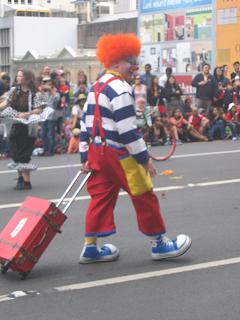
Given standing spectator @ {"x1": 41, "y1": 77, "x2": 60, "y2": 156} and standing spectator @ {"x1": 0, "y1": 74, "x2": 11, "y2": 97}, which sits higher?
standing spectator @ {"x1": 0, "y1": 74, "x2": 11, "y2": 97}

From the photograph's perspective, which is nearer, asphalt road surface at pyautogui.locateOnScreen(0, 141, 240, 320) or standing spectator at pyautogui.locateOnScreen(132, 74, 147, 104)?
asphalt road surface at pyautogui.locateOnScreen(0, 141, 240, 320)

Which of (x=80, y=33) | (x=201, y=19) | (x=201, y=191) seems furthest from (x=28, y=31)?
(x=201, y=191)

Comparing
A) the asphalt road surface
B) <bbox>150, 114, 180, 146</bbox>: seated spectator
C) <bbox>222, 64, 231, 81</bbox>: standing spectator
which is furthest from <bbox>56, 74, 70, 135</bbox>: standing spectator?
the asphalt road surface

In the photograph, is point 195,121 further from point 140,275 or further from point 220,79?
point 140,275

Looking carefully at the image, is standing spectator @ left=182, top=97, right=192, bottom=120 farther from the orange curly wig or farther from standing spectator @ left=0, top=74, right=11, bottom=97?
the orange curly wig

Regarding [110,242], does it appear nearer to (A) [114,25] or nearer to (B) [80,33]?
(A) [114,25]

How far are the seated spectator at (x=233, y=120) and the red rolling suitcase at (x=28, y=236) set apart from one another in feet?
42.2

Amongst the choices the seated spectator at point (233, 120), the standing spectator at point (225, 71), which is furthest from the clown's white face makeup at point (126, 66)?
the standing spectator at point (225, 71)

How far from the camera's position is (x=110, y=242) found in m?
7.61

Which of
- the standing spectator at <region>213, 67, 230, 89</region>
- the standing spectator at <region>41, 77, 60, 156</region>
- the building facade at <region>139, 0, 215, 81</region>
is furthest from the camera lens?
the building facade at <region>139, 0, 215, 81</region>

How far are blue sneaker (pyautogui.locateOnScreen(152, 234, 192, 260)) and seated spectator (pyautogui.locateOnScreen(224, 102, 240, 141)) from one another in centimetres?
1223

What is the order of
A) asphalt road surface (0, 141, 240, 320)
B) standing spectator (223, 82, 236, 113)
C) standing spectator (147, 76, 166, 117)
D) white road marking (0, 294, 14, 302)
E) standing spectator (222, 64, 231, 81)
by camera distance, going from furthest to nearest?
standing spectator (222, 64, 231, 81) → standing spectator (223, 82, 236, 113) → standing spectator (147, 76, 166, 117) → white road marking (0, 294, 14, 302) → asphalt road surface (0, 141, 240, 320)

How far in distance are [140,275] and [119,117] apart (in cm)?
134

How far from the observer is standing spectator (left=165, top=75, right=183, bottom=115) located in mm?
19797
